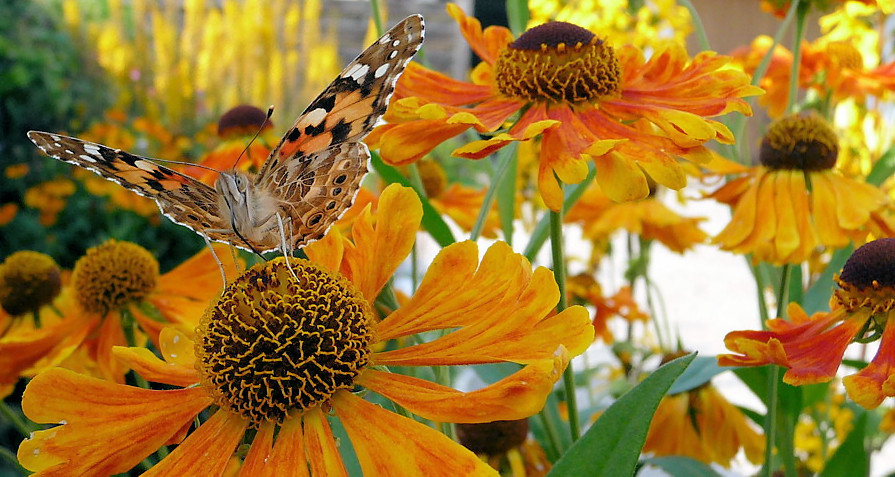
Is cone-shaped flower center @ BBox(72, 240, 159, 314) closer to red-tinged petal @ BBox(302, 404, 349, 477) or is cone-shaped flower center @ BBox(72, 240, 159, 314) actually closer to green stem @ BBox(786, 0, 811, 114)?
red-tinged petal @ BBox(302, 404, 349, 477)

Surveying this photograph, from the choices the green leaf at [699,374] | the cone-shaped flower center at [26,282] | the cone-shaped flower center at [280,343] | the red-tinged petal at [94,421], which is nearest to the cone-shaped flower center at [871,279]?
the green leaf at [699,374]

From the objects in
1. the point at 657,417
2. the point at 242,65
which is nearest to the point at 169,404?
the point at 657,417

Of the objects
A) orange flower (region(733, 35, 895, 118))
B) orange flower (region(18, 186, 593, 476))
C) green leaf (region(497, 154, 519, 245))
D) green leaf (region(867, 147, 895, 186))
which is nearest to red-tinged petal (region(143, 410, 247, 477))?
orange flower (region(18, 186, 593, 476))

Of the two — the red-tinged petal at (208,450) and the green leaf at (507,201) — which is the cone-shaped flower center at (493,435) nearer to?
the green leaf at (507,201)

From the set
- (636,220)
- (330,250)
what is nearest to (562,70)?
(330,250)

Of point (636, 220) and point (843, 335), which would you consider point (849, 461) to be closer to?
point (843, 335)

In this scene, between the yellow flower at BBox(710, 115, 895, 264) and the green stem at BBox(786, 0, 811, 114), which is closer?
the yellow flower at BBox(710, 115, 895, 264)
